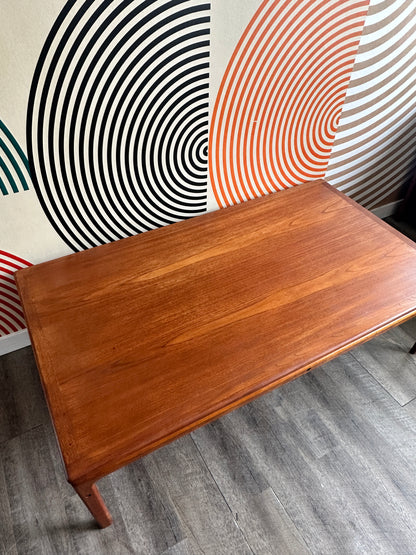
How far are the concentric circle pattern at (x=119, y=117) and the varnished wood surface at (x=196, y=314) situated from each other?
0.42 ft

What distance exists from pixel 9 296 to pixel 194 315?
73 centimetres

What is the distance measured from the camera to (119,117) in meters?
1.25

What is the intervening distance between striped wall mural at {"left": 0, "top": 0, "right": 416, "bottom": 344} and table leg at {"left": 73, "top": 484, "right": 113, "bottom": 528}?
0.78 metres

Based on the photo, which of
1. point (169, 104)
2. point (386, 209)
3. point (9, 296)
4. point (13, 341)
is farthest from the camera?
point (386, 209)

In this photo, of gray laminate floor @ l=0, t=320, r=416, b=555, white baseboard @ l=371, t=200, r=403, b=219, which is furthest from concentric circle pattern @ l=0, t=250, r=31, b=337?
white baseboard @ l=371, t=200, r=403, b=219

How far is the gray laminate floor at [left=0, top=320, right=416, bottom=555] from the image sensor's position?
1163 mm

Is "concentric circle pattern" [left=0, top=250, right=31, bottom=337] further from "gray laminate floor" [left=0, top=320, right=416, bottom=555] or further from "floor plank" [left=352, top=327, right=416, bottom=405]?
"floor plank" [left=352, top=327, right=416, bottom=405]

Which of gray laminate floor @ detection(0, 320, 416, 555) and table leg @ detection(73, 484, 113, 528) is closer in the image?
table leg @ detection(73, 484, 113, 528)

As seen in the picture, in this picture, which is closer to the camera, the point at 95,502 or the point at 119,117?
the point at 95,502

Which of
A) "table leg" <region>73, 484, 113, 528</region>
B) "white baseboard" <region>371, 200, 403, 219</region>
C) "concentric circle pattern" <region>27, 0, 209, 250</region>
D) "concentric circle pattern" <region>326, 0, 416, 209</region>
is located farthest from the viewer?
"white baseboard" <region>371, 200, 403, 219</region>

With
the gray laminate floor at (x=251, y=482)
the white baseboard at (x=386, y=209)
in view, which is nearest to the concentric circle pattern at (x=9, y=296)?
the gray laminate floor at (x=251, y=482)

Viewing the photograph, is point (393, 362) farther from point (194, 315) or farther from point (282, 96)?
point (282, 96)

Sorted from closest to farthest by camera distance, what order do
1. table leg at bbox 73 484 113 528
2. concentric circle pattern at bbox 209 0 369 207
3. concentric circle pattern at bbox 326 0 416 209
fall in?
1. table leg at bbox 73 484 113 528
2. concentric circle pattern at bbox 209 0 369 207
3. concentric circle pattern at bbox 326 0 416 209

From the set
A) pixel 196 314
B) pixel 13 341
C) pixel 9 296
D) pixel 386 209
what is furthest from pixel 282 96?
pixel 13 341
